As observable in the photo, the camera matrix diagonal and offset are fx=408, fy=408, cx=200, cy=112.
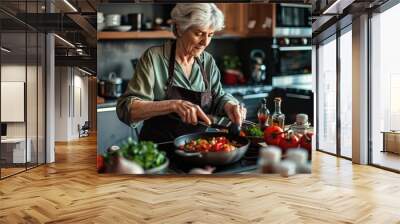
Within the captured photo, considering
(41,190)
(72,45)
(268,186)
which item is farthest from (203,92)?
(72,45)

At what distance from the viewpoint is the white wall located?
1238cm

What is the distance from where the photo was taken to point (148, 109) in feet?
14.9

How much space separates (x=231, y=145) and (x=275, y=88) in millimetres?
837

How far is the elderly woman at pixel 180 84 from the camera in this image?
452cm

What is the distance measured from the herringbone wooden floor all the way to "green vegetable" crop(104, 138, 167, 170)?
36cm

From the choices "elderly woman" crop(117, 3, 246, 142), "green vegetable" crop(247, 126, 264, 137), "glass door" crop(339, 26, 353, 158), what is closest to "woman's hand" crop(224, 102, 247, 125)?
"elderly woman" crop(117, 3, 246, 142)

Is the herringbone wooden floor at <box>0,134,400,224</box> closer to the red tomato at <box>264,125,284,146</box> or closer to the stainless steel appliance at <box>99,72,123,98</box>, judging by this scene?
the red tomato at <box>264,125,284,146</box>

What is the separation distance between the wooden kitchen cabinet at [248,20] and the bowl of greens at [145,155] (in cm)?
154

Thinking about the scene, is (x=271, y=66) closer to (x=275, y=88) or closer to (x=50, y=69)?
(x=275, y=88)

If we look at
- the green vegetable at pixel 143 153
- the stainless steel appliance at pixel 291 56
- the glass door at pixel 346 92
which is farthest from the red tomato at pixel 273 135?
the glass door at pixel 346 92

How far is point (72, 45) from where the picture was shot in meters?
9.17

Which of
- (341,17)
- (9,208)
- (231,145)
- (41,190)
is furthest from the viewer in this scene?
(341,17)

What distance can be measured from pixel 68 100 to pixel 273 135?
938cm

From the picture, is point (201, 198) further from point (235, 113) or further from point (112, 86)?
point (112, 86)
